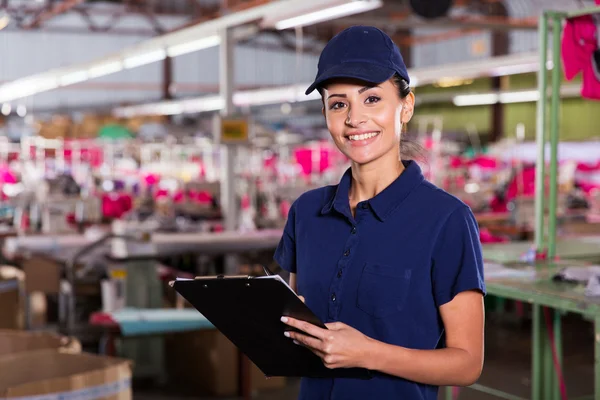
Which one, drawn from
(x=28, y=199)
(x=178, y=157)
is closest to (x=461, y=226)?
(x=28, y=199)

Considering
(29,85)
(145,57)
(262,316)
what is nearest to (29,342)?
(262,316)

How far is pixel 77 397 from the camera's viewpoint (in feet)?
8.84

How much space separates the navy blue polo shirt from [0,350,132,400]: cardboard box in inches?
50.3

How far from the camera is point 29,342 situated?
345 centimetres

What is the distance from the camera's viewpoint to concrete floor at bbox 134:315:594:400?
552 cm

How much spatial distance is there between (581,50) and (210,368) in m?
3.14

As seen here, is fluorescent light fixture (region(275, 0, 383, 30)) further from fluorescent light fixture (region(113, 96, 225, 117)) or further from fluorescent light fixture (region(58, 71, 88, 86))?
fluorescent light fixture (region(113, 96, 225, 117))

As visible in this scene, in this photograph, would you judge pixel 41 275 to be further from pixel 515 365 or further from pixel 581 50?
pixel 581 50

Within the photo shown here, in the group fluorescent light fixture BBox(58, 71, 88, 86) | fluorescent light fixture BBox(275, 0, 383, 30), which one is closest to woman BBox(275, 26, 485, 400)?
fluorescent light fixture BBox(275, 0, 383, 30)

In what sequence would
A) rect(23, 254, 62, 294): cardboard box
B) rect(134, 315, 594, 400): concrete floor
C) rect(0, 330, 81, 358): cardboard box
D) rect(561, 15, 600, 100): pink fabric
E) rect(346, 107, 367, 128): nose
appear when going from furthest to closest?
1. rect(23, 254, 62, 294): cardboard box
2. rect(134, 315, 594, 400): concrete floor
3. rect(561, 15, 600, 100): pink fabric
4. rect(0, 330, 81, 358): cardboard box
5. rect(346, 107, 367, 128): nose

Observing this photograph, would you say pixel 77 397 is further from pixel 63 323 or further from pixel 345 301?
pixel 63 323

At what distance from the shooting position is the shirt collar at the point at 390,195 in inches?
62.1

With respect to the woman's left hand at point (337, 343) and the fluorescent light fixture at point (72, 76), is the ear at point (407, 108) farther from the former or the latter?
the fluorescent light fixture at point (72, 76)

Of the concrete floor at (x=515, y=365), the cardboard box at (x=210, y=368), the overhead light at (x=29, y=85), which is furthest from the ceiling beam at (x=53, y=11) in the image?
the cardboard box at (x=210, y=368)
